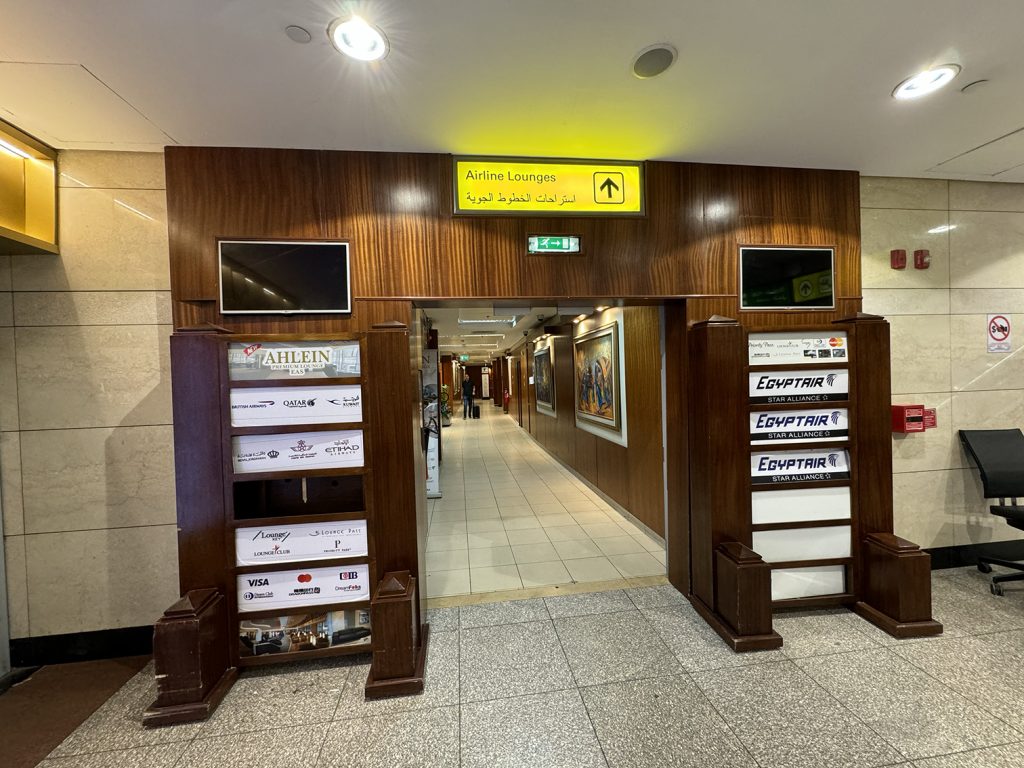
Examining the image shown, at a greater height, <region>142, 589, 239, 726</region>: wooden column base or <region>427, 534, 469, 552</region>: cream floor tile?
<region>142, 589, 239, 726</region>: wooden column base

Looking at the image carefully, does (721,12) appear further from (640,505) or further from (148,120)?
(640,505)

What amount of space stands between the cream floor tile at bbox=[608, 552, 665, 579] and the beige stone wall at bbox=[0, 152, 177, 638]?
3.24 meters

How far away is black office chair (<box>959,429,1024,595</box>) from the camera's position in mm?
2795

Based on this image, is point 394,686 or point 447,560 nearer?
point 394,686

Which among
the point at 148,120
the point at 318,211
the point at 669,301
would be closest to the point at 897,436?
the point at 669,301

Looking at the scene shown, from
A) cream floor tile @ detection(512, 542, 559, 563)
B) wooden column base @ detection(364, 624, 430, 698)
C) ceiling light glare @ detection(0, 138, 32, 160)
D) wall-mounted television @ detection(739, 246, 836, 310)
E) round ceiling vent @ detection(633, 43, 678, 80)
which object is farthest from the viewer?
cream floor tile @ detection(512, 542, 559, 563)

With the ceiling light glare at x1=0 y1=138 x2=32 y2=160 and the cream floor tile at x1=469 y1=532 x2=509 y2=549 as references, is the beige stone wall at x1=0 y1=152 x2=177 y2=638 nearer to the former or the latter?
the ceiling light glare at x1=0 y1=138 x2=32 y2=160

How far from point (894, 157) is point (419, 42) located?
3.25m

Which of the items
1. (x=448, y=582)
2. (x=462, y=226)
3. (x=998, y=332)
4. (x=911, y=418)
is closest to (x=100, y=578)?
(x=448, y=582)

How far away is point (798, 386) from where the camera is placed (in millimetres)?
2551

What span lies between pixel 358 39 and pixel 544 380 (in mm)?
7361

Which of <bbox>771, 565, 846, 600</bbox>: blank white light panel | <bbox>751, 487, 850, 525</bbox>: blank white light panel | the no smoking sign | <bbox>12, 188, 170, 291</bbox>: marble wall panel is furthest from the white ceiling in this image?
<bbox>771, 565, 846, 600</bbox>: blank white light panel

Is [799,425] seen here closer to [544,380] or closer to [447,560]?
[447,560]

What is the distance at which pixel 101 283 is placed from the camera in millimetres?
2398
